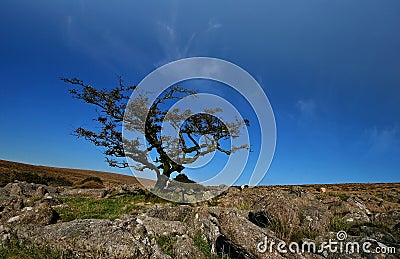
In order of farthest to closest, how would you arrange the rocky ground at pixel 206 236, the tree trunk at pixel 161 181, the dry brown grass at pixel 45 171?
the dry brown grass at pixel 45 171
the tree trunk at pixel 161 181
the rocky ground at pixel 206 236

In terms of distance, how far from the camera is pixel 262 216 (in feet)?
35.9

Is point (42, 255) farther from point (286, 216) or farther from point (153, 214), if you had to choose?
point (286, 216)

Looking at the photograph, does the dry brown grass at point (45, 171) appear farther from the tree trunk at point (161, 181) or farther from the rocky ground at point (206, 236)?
the rocky ground at point (206, 236)

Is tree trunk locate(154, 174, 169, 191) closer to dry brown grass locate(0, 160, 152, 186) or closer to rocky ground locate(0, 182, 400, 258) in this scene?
rocky ground locate(0, 182, 400, 258)

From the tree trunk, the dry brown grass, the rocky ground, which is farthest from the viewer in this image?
the dry brown grass

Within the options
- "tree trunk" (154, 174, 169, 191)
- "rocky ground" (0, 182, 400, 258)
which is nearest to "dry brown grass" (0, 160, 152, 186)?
"tree trunk" (154, 174, 169, 191)

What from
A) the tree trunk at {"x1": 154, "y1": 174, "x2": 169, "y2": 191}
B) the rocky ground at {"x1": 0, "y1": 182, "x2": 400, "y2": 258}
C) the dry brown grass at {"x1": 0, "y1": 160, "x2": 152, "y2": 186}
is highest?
the dry brown grass at {"x1": 0, "y1": 160, "x2": 152, "y2": 186}

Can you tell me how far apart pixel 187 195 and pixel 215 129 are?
7.04 meters

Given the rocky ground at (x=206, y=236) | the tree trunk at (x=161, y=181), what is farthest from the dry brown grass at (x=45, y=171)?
the rocky ground at (x=206, y=236)

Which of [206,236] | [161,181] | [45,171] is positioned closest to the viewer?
[206,236]

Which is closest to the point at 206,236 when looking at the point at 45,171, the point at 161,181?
the point at 161,181

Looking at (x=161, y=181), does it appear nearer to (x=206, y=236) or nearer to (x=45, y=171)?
(x=206, y=236)

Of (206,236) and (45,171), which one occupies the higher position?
(45,171)

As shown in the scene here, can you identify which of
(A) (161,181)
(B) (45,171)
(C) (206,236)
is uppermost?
(B) (45,171)
